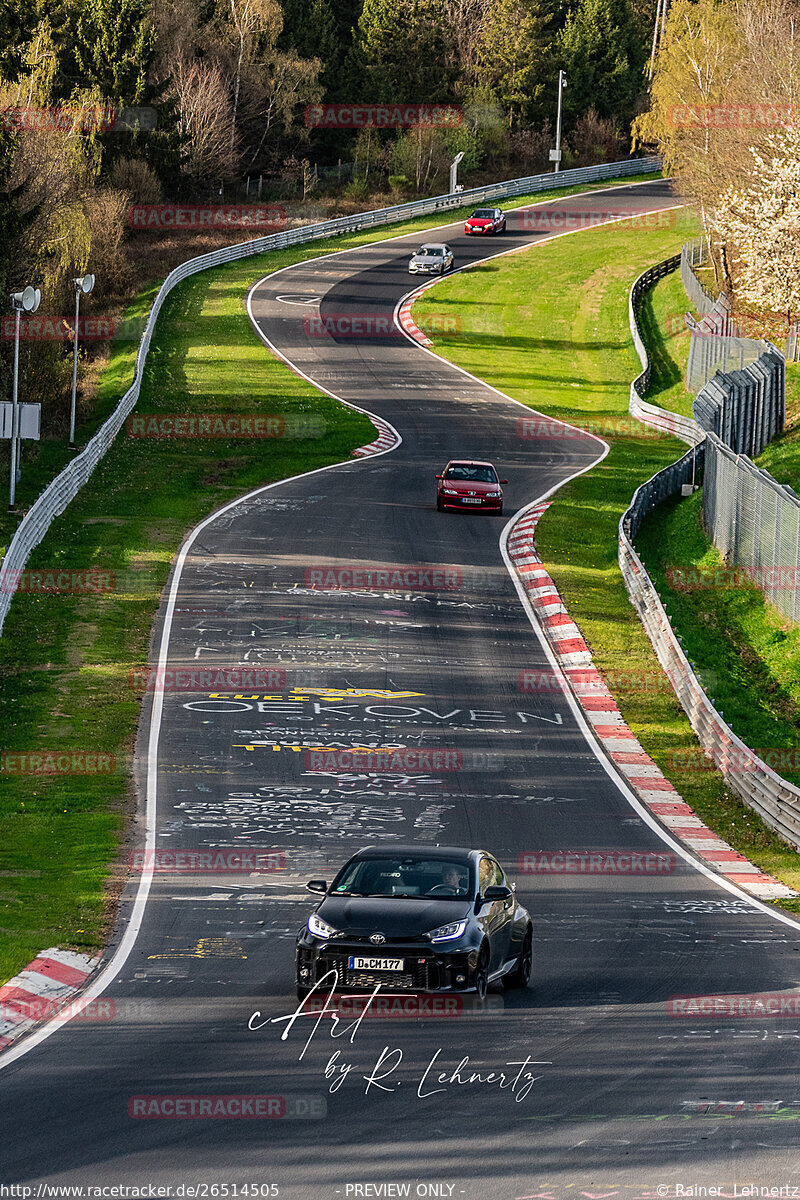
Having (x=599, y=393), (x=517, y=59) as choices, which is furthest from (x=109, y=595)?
(x=517, y=59)

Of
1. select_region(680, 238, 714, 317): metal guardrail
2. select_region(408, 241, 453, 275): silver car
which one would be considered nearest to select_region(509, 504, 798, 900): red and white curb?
select_region(680, 238, 714, 317): metal guardrail

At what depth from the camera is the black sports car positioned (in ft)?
39.7

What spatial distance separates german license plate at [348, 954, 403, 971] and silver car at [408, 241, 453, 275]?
224 feet

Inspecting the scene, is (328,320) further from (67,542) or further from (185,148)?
(67,542)

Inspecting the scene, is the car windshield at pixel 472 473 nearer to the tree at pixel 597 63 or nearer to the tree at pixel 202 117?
the tree at pixel 202 117

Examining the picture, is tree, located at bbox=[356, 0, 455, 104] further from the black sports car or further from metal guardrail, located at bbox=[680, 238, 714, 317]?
the black sports car

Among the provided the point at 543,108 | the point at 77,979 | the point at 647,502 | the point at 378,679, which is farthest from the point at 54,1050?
the point at 543,108

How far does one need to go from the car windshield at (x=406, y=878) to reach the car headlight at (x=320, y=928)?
0.59m

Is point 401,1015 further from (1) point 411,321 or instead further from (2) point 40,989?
(1) point 411,321

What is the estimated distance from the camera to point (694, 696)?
83.9 feet

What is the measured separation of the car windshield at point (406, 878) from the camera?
42.9ft

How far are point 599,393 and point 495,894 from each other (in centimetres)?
4802

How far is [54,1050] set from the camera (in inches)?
437
